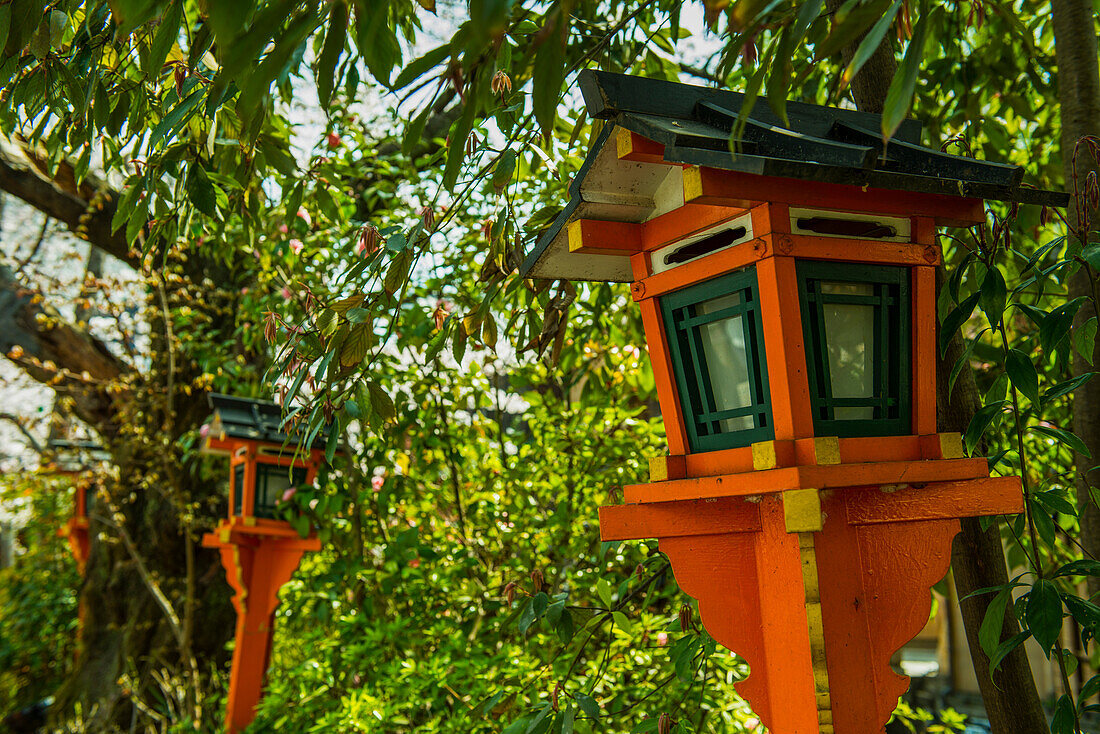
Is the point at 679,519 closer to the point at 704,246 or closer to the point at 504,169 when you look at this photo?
the point at 704,246

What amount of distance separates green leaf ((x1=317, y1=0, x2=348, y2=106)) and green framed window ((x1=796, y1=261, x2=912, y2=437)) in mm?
793

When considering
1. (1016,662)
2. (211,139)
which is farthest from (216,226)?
(1016,662)

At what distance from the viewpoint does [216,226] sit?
2176 mm

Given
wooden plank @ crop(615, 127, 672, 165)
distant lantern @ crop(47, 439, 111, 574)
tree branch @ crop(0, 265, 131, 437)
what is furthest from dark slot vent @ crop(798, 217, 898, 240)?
tree branch @ crop(0, 265, 131, 437)

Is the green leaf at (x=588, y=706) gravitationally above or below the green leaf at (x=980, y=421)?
below

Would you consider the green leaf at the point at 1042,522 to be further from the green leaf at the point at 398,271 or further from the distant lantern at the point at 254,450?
the distant lantern at the point at 254,450

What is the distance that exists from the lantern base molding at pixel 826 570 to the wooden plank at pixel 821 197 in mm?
428

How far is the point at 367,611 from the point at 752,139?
2392 mm

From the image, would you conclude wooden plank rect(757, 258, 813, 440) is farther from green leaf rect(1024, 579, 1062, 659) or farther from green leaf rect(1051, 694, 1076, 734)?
green leaf rect(1051, 694, 1076, 734)

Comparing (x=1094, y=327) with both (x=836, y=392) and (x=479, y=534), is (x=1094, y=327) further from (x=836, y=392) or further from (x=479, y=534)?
(x=479, y=534)

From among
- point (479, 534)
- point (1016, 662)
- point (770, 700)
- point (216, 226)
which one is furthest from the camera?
point (479, 534)

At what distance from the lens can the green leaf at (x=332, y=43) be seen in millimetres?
820

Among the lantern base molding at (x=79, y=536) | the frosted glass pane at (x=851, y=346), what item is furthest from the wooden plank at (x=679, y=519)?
the lantern base molding at (x=79, y=536)

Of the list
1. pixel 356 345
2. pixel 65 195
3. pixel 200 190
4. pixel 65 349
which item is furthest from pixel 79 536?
pixel 356 345
